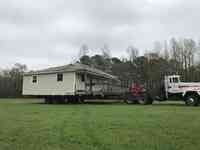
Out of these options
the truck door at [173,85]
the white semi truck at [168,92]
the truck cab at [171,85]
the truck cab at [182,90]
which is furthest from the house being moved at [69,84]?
the truck door at [173,85]

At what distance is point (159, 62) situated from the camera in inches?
1577

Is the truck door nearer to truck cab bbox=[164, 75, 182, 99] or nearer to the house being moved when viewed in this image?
truck cab bbox=[164, 75, 182, 99]

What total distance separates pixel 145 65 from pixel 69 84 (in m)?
18.7

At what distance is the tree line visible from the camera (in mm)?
38250

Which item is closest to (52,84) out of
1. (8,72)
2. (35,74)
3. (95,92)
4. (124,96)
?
(35,74)

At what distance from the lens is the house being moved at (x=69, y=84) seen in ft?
79.3

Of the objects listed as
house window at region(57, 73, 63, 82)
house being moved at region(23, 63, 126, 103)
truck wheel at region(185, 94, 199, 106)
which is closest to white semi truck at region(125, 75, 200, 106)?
truck wheel at region(185, 94, 199, 106)

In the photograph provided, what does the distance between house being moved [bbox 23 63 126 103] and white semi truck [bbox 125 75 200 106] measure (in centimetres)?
175

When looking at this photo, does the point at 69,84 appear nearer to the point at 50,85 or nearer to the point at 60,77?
the point at 60,77

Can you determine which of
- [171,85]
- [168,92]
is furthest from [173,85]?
[168,92]

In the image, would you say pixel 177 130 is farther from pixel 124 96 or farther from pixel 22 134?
pixel 124 96

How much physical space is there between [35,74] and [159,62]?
19654mm

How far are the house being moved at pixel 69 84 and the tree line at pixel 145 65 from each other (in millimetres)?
11441

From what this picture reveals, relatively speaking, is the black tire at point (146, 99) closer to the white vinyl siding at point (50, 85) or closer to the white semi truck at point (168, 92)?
the white semi truck at point (168, 92)
